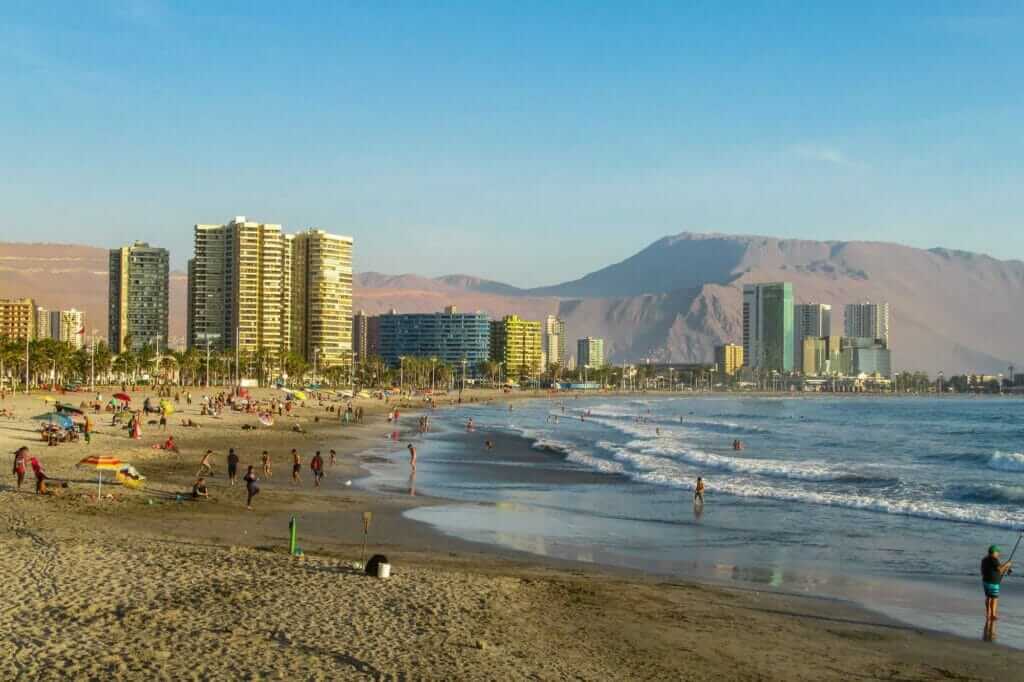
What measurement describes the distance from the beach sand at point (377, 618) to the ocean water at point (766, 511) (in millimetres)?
2031

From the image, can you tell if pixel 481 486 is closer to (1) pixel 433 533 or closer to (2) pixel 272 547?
(1) pixel 433 533

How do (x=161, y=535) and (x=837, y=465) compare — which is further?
(x=837, y=465)

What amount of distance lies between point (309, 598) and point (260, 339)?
16940 cm

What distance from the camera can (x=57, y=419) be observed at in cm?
4053

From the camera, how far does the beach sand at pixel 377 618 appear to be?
11.7 m

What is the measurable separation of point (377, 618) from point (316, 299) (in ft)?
604

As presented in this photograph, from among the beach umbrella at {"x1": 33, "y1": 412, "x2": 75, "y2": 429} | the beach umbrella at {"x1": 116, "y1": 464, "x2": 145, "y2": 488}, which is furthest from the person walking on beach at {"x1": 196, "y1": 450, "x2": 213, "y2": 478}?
the beach umbrella at {"x1": 33, "y1": 412, "x2": 75, "y2": 429}

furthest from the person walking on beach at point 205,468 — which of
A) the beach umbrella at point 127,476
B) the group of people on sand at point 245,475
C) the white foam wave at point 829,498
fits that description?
the white foam wave at point 829,498

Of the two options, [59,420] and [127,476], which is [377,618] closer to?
[127,476]

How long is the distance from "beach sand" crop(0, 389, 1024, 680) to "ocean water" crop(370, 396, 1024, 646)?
2.03m

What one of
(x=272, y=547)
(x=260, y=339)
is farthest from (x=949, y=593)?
(x=260, y=339)

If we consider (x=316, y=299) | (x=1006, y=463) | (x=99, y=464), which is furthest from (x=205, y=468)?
(x=316, y=299)

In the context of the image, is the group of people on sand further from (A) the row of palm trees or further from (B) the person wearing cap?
(A) the row of palm trees

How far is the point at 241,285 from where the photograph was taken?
7121 inches
